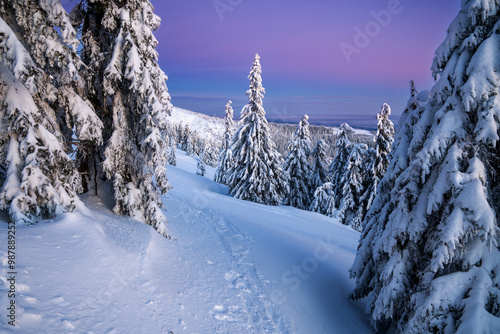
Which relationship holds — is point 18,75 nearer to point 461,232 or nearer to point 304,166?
point 461,232

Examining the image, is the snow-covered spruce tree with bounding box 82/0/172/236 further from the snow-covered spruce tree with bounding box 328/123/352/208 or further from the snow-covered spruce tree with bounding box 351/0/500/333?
the snow-covered spruce tree with bounding box 328/123/352/208

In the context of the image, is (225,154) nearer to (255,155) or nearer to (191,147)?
(255,155)

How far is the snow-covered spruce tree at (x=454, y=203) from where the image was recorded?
12.1 ft

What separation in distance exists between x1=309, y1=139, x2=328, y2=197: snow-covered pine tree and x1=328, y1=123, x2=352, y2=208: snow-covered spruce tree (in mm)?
2817

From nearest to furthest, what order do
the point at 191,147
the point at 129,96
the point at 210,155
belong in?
the point at 129,96
the point at 210,155
the point at 191,147

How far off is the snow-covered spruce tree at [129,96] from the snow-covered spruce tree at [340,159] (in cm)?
2101

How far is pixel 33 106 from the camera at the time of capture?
16.2 feet

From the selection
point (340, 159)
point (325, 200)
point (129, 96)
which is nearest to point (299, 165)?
point (340, 159)

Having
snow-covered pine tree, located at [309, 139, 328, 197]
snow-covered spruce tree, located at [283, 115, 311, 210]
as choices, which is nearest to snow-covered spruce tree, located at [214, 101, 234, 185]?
snow-covered spruce tree, located at [283, 115, 311, 210]

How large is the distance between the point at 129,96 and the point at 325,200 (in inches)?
850

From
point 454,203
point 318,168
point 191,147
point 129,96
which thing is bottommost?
point 191,147

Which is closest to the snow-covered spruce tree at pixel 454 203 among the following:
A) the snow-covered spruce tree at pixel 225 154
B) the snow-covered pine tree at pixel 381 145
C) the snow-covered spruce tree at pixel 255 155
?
the snow-covered pine tree at pixel 381 145

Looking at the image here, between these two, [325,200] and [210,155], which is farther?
[210,155]

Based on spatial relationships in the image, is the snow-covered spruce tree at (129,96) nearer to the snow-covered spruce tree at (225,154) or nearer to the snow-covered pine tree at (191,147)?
the snow-covered spruce tree at (225,154)
